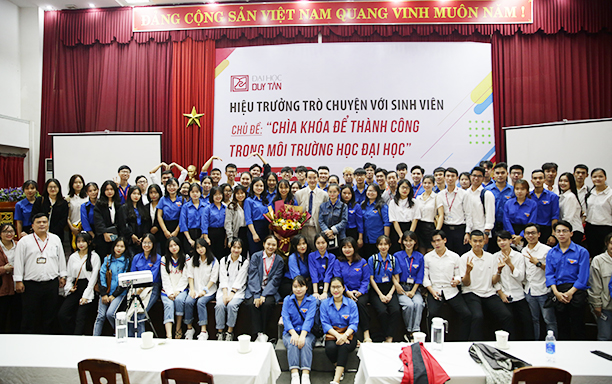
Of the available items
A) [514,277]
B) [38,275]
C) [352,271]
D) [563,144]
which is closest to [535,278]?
[514,277]

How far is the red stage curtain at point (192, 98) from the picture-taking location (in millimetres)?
7695

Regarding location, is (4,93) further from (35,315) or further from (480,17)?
(480,17)

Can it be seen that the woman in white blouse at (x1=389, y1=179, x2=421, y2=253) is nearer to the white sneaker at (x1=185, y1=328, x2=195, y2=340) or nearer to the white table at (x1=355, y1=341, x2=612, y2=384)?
the white table at (x1=355, y1=341, x2=612, y2=384)

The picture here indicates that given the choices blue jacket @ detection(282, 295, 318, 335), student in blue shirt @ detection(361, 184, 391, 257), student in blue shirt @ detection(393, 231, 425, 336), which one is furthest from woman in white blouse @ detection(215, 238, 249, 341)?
student in blue shirt @ detection(393, 231, 425, 336)

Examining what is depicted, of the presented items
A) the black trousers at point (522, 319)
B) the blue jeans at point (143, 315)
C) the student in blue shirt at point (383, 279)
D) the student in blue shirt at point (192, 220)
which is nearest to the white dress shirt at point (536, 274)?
the black trousers at point (522, 319)

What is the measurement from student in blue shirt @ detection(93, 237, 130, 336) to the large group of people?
1cm

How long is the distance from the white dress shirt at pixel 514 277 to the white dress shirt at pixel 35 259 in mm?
5193

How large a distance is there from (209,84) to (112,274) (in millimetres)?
4757

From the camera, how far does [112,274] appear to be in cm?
432

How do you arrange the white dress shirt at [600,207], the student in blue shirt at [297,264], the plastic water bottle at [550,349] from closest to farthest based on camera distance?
the plastic water bottle at [550,349] → the student in blue shirt at [297,264] → the white dress shirt at [600,207]

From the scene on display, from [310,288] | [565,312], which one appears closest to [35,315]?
[310,288]

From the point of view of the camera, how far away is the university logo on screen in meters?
7.51

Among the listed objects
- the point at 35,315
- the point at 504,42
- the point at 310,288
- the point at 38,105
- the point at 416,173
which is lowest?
the point at 35,315

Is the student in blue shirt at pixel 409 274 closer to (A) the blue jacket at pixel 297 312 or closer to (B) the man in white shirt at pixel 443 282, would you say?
(B) the man in white shirt at pixel 443 282
